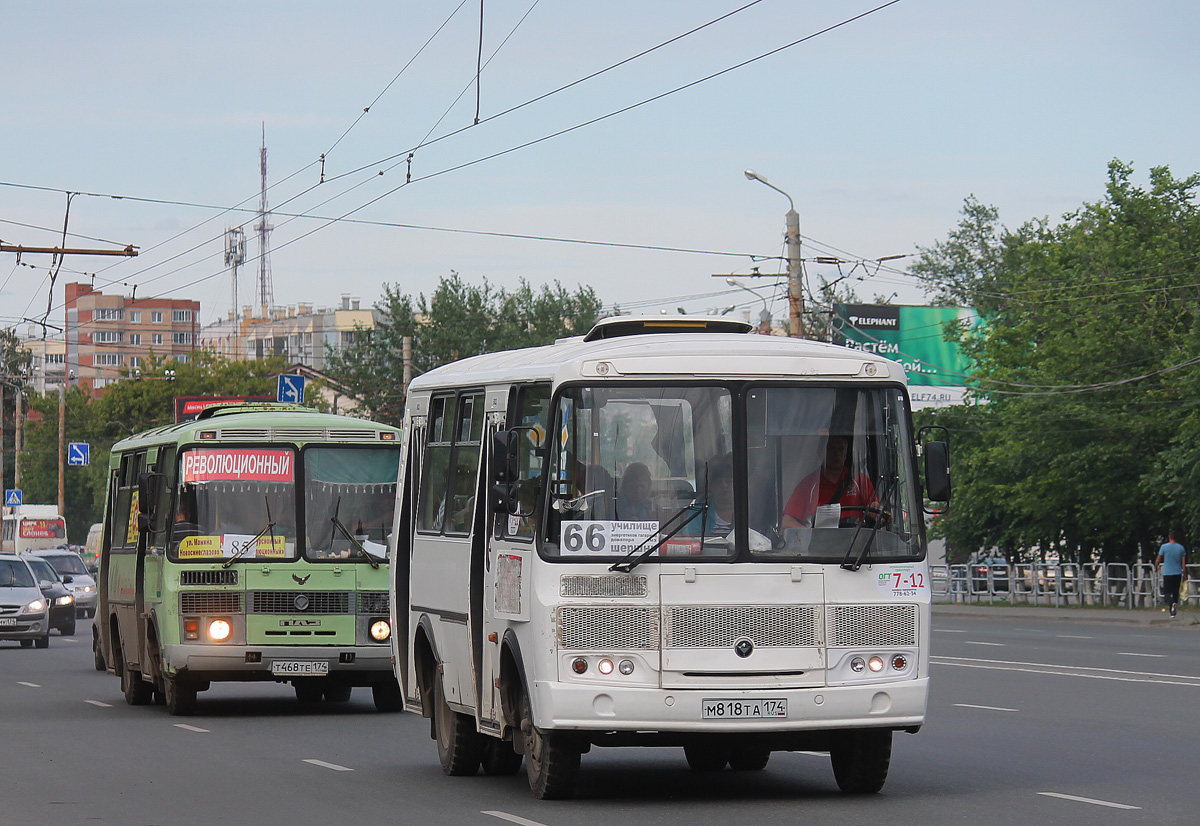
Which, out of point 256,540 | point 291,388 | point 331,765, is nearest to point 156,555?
point 256,540

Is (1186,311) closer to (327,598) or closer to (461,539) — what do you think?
(327,598)

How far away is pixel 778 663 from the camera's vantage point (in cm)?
1089

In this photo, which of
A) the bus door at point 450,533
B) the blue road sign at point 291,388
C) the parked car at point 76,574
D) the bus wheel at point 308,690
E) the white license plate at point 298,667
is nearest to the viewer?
the bus door at point 450,533

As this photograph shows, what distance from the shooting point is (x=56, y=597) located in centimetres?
4094

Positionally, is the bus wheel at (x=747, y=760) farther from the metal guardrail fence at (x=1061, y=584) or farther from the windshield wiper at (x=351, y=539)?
the metal guardrail fence at (x=1061, y=584)

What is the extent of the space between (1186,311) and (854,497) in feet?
129

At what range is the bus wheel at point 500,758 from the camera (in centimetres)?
1309

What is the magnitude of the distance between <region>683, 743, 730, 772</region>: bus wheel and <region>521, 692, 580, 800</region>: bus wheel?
184cm

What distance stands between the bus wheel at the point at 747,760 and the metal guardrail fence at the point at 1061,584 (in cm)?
2523

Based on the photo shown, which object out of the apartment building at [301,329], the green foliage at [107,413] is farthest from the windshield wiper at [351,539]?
the apartment building at [301,329]

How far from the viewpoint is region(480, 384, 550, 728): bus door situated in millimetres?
11211

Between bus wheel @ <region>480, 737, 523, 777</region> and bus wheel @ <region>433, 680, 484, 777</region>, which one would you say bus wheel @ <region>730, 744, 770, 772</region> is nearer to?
bus wheel @ <region>480, 737, 523, 777</region>

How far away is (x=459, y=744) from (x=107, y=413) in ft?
272

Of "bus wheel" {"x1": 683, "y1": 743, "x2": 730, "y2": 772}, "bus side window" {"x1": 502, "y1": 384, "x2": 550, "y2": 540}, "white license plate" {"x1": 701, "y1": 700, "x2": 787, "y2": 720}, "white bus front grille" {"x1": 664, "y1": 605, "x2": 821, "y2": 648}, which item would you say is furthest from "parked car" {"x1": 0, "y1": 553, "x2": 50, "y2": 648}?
"white license plate" {"x1": 701, "y1": 700, "x2": 787, "y2": 720}
